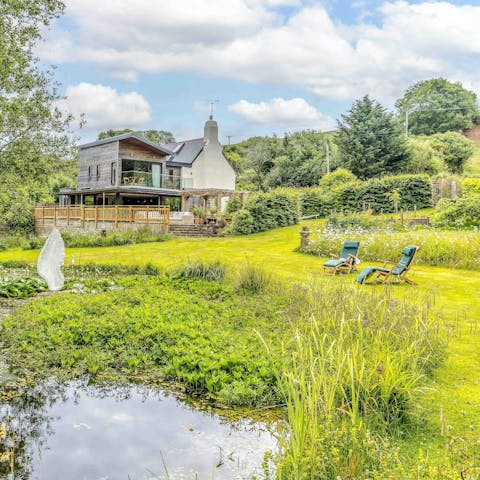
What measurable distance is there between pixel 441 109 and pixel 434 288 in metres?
46.2

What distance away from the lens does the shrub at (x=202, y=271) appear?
10.9 metres

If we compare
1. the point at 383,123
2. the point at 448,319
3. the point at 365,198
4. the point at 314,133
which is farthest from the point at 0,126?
the point at 314,133

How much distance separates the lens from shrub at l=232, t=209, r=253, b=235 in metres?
24.1

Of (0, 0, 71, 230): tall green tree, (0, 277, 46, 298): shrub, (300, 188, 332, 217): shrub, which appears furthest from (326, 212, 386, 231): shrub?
(0, 277, 46, 298): shrub

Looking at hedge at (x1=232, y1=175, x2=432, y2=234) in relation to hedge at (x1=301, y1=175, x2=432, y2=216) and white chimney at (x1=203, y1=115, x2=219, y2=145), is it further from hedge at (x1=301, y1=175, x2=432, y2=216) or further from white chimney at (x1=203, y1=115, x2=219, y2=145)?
white chimney at (x1=203, y1=115, x2=219, y2=145)

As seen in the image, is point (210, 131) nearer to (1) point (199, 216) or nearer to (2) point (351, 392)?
(1) point (199, 216)

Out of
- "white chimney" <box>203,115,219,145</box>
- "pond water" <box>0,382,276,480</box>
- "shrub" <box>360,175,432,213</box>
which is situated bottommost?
"pond water" <box>0,382,276,480</box>

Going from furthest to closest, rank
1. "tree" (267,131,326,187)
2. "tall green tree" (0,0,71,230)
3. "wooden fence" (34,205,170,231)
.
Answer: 1. "tree" (267,131,326,187)
2. "wooden fence" (34,205,170,231)
3. "tall green tree" (0,0,71,230)

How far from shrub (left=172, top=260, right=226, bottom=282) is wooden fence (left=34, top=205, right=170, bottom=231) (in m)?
14.0

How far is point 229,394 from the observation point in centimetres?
479

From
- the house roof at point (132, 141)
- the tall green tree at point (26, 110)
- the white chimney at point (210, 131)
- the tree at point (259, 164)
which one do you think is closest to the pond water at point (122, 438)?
the tall green tree at point (26, 110)

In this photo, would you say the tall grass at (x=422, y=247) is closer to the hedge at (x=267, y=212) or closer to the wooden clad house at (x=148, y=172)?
the hedge at (x=267, y=212)

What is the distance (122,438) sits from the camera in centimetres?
418

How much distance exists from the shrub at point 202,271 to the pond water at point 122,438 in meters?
5.75
